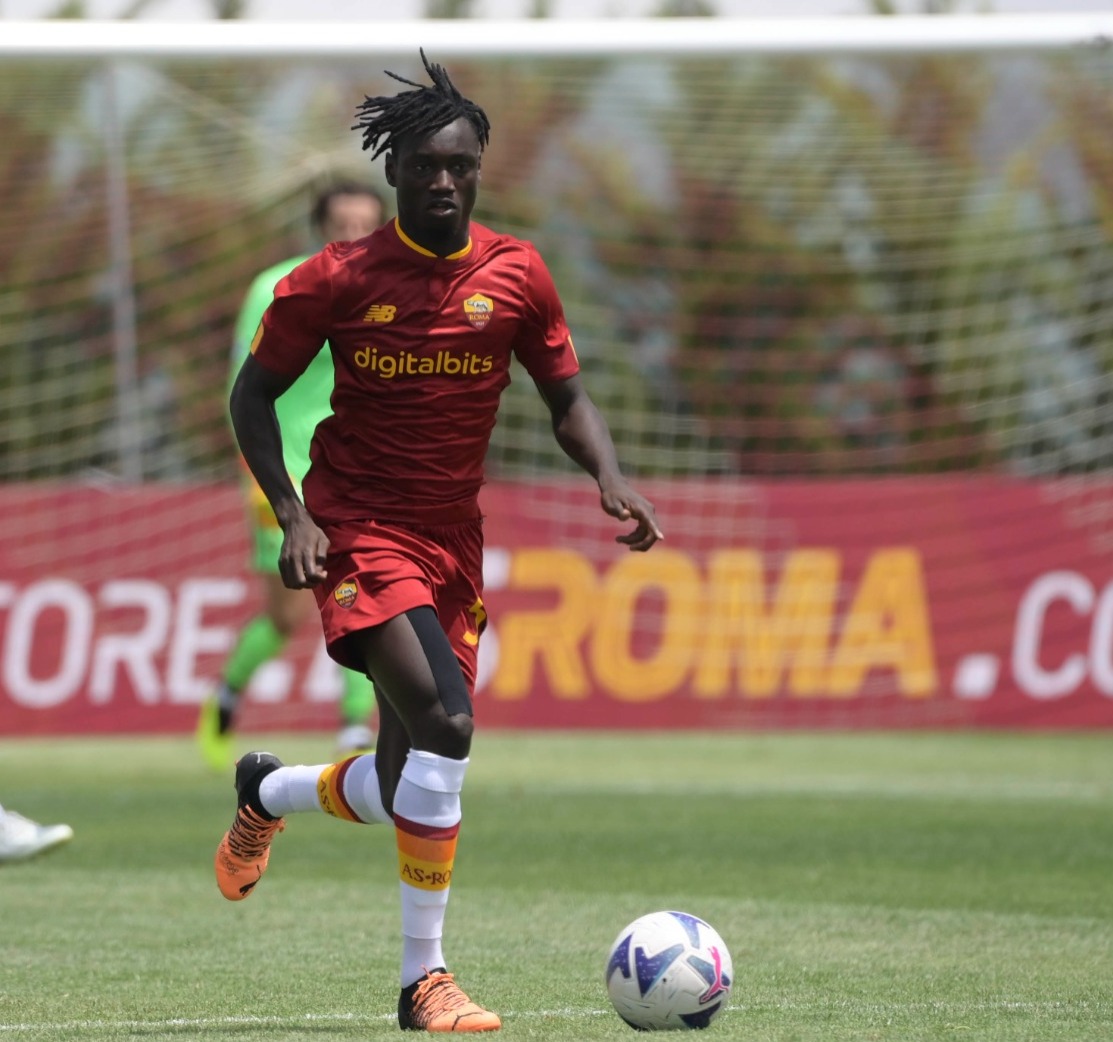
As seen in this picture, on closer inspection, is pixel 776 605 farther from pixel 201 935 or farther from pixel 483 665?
pixel 201 935

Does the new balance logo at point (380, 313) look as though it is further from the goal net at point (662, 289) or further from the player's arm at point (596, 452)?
the goal net at point (662, 289)

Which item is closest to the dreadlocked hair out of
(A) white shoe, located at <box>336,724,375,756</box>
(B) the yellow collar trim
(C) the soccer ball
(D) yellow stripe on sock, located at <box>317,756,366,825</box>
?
(B) the yellow collar trim

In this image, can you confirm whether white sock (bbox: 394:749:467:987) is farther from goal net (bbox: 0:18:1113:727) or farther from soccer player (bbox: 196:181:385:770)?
goal net (bbox: 0:18:1113:727)

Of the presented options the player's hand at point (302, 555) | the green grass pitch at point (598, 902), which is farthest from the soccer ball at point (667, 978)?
the player's hand at point (302, 555)

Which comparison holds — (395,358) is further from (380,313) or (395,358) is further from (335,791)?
(335,791)

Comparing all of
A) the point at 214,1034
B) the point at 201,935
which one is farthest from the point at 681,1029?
the point at 201,935

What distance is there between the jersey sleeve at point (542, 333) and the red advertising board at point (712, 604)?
9052mm

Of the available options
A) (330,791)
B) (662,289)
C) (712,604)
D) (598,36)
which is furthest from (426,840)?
(662,289)

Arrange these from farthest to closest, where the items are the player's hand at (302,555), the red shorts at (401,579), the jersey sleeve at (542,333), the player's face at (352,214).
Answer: the player's face at (352,214) → the jersey sleeve at (542,333) → the red shorts at (401,579) → the player's hand at (302,555)

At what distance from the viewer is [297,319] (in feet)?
17.5

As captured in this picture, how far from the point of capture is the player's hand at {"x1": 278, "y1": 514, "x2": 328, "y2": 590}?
16.6 feet

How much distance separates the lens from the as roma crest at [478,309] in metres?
5.43

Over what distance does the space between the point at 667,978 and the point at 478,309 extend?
5.77ft

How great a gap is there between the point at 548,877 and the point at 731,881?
0.68 meters
